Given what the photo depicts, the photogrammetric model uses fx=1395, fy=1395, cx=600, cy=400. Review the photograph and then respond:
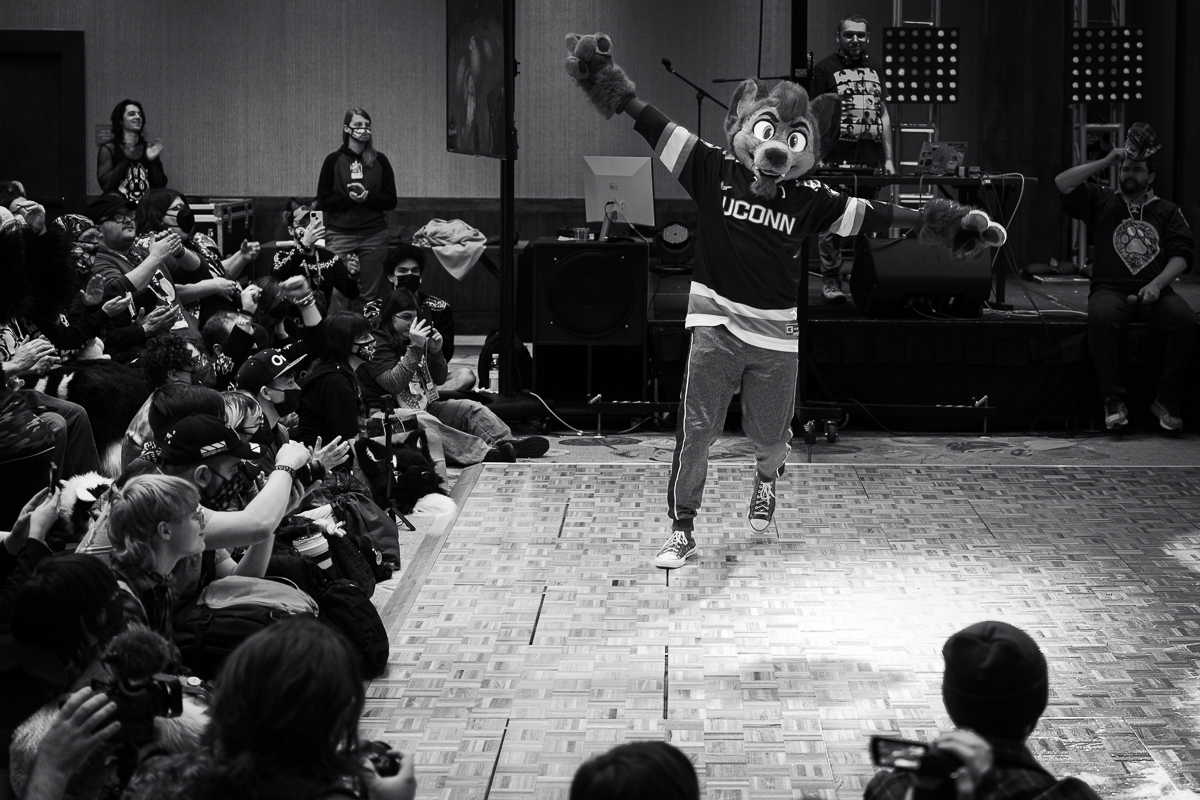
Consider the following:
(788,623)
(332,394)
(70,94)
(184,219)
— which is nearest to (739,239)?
(788,623)

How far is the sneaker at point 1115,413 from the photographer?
7184 millimetres

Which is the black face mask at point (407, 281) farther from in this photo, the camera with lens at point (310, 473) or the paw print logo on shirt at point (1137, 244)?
the paw print logo on shirt at point (1137, 244)

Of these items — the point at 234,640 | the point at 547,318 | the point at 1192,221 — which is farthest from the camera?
the point at 1192,221

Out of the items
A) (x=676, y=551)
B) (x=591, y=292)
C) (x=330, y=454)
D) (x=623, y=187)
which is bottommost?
(x=676, y=551)

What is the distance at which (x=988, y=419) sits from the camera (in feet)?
24.5

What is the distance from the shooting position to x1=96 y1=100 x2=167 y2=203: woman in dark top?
9422mm

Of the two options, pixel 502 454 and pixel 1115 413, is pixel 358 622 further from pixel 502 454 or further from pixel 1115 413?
pixel 1115 413

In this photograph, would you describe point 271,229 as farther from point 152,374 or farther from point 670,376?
point 152,374

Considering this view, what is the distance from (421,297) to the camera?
713 cm

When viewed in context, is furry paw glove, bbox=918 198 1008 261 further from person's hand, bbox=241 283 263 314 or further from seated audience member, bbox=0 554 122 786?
seated audience member, bbox=0 554 122 786

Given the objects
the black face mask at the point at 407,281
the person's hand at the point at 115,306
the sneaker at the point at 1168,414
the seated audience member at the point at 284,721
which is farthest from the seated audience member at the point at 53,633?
the sneaker at the point at 1168,414

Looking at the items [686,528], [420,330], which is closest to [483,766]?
[686,528]

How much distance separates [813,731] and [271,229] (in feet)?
28.3

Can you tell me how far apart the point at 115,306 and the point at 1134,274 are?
5008 mm
